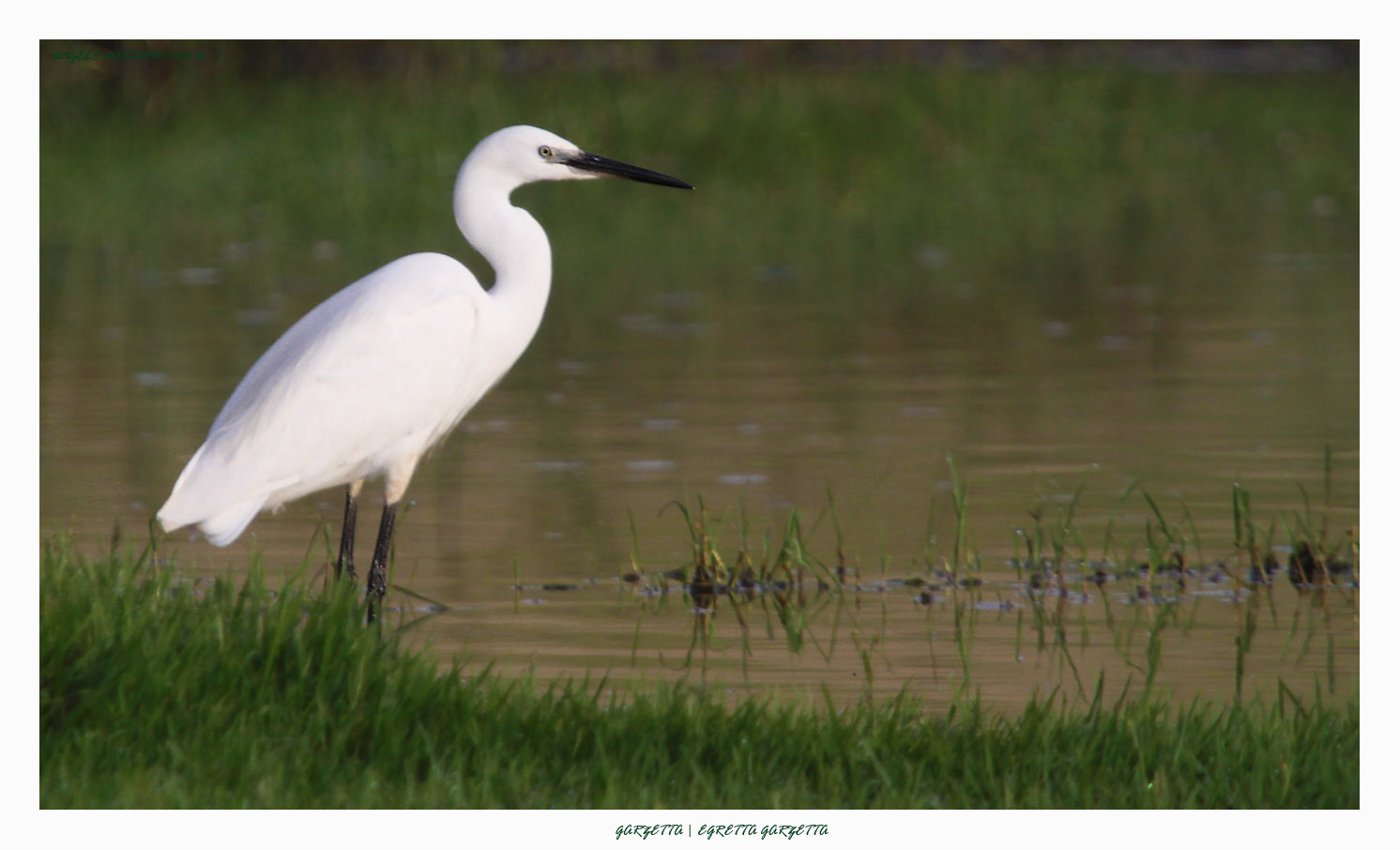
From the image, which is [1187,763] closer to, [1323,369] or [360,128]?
[1323,369]

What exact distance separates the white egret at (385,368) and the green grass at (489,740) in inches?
45.7

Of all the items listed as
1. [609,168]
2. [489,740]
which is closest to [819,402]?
[609,168]

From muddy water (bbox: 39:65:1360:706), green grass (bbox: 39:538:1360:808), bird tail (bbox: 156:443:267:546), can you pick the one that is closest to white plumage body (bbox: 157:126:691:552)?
bird tail (bbox: 156:443:267:546)

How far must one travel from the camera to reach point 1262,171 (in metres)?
21.7

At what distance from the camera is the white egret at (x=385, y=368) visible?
20.8 feet

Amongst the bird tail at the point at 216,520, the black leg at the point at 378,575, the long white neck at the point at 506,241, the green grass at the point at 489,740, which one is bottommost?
the green grass at the point at 489,740

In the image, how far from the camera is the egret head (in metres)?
6.64

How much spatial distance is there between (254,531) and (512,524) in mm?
1011

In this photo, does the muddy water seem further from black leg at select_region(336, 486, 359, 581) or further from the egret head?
the egret head

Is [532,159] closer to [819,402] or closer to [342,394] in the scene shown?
[342,394]

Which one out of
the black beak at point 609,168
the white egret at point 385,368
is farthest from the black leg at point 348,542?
the black beak at point 609,168

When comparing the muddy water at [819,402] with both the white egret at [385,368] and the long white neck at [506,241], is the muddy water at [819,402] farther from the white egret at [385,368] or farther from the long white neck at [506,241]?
the long white neck at [506,241]

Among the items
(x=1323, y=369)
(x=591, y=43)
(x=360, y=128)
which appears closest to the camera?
(x=1323, y=369)

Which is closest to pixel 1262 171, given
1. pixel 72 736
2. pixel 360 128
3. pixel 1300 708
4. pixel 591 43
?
pixel 591 43
